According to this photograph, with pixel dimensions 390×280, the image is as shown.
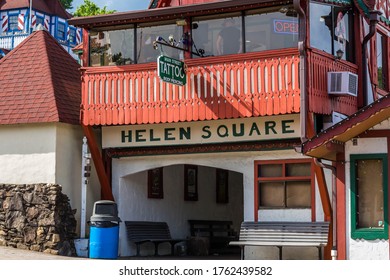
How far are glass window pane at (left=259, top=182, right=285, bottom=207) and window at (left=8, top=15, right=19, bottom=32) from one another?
142ft

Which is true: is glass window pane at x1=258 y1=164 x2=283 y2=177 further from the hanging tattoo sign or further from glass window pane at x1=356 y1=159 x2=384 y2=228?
glass window pane at x1=356 y1=159 x2=384 y2=228

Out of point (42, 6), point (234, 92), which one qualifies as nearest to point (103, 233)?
point (234, 92)

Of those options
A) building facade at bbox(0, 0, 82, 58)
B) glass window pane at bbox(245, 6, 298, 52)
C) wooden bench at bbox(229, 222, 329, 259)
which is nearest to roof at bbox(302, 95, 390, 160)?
wooden bench at bbox(229, 222, 329, 259)

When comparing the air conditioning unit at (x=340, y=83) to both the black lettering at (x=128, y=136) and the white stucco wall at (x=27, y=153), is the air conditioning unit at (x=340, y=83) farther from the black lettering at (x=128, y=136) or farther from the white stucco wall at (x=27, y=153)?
the white stucco wall at (x=27, y=153)

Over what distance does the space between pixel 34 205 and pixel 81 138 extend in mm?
2297

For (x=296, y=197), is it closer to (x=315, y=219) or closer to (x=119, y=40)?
(x=315, y=219)

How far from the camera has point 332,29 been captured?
76.7 feet

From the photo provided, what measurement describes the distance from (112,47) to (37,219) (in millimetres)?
4713

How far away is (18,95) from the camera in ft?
82.9

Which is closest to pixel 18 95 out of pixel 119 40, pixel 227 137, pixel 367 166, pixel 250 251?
pixel 119 40

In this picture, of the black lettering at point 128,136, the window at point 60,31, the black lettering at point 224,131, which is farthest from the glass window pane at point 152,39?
the window at point 60,31

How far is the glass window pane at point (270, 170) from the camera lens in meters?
22.9

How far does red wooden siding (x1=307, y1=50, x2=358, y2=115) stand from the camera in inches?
860

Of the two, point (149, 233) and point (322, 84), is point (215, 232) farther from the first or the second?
point (322, 84)
